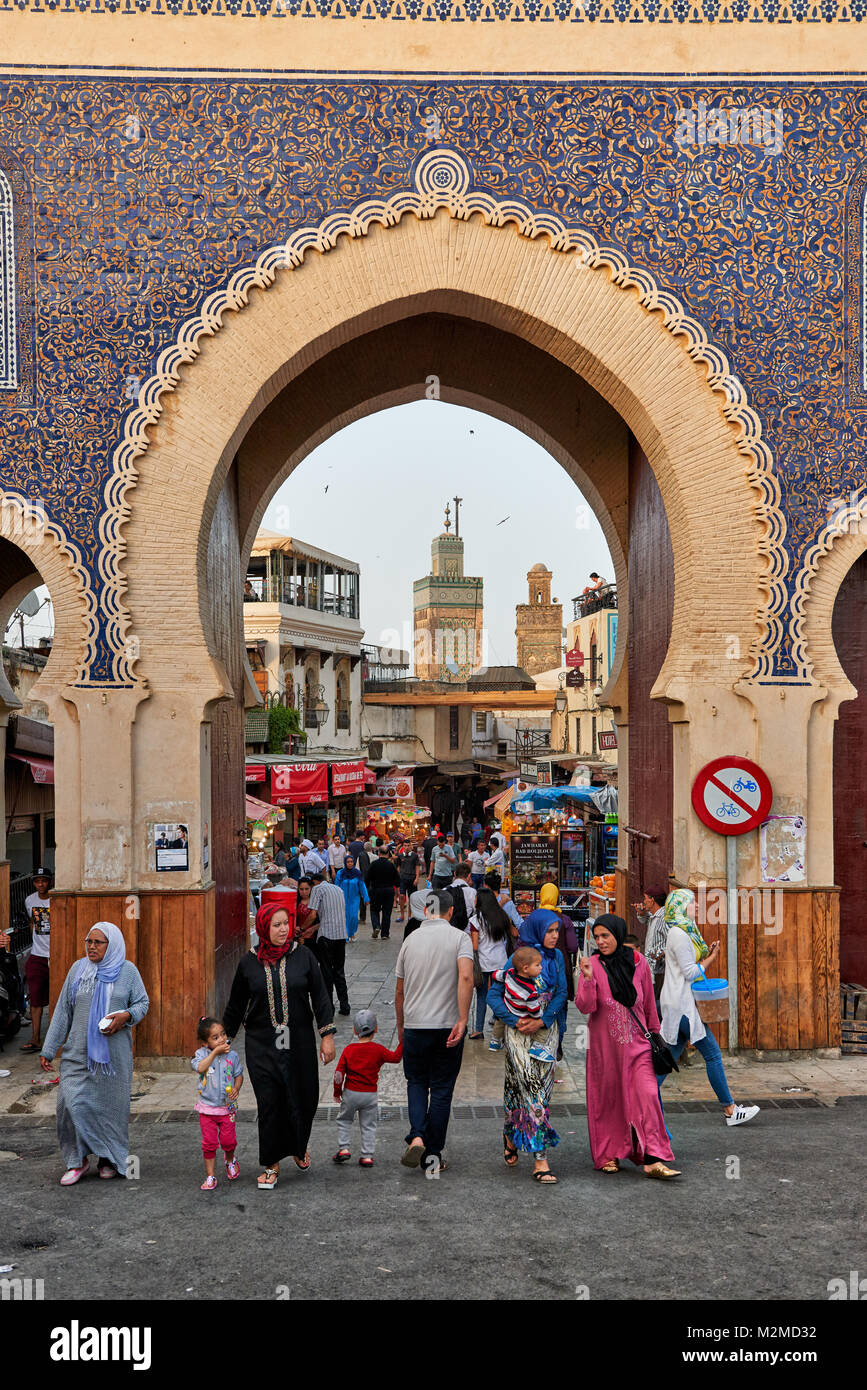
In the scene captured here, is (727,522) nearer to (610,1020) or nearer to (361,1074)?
(610,1020)

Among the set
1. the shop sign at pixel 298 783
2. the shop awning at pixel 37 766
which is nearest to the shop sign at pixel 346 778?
the shop sign at pixel 298 783

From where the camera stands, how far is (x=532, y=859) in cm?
1454

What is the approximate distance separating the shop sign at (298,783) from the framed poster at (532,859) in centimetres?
979

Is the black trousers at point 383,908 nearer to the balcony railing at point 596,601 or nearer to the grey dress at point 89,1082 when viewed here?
the grey dress at point 89,1082

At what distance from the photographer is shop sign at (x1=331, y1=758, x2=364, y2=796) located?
82.5ft

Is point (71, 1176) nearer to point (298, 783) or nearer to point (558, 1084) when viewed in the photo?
point (558, 1084)

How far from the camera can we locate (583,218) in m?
8.34

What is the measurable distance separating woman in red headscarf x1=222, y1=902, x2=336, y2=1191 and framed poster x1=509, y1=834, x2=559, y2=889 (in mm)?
8823

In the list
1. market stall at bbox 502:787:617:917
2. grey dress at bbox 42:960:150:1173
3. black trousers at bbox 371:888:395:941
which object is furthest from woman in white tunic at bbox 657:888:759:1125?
black trousers at bbox 371:888:395:941

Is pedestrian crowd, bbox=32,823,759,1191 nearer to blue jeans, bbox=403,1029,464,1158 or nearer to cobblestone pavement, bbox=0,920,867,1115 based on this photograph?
blue jeans, bbox=403,1029,464,1158

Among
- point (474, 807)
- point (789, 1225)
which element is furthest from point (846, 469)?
point (474, 807)

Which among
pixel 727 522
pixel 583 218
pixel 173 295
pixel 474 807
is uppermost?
pixel 583 218

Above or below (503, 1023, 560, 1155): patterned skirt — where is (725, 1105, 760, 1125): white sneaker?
below

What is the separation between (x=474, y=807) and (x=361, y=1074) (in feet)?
122
